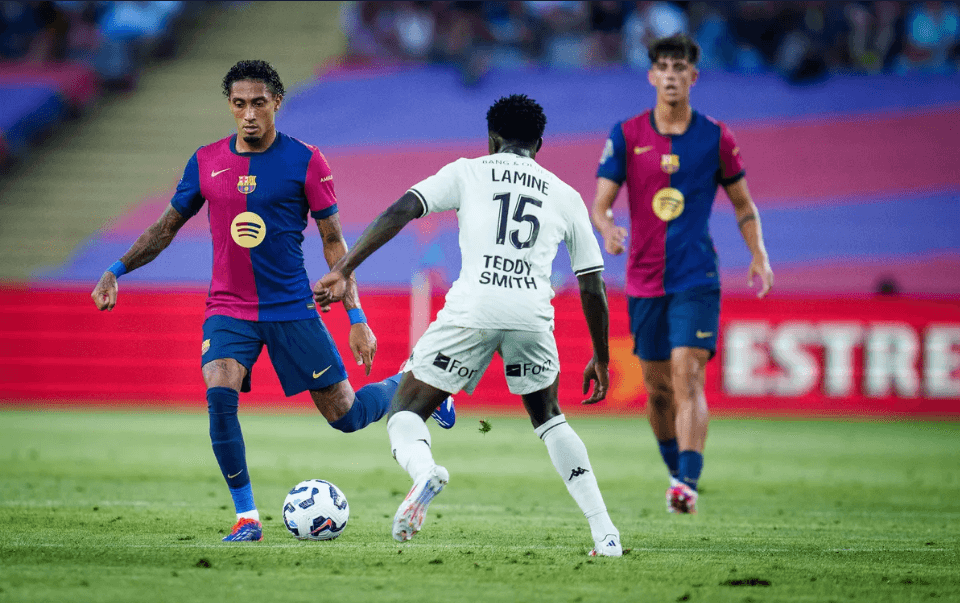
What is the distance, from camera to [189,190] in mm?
6145

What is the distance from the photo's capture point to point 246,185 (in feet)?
19.8

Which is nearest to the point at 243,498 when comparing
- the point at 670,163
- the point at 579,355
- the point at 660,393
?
the point at 660,393

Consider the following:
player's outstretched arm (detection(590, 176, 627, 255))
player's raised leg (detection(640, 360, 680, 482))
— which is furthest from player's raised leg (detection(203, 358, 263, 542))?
player's raised leg (detection(640, 360, 680, 482))

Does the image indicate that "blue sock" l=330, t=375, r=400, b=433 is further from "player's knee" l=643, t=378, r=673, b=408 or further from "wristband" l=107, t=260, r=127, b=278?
"player's knee" l=643, t=378, r=673, b=408

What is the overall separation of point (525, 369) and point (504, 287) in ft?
1.26

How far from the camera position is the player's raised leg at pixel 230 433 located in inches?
230

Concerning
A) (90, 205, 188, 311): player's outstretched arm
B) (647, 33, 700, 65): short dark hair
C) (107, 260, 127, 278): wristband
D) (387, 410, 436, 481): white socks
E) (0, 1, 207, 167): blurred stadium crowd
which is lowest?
(387, 410, 436, 481): white socks

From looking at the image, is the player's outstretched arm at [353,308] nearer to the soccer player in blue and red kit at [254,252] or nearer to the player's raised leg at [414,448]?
Answer: the soccer player in blue and red kit at [254,252]

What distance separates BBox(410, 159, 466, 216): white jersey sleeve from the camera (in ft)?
16.8

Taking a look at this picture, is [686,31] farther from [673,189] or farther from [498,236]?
[498,236]

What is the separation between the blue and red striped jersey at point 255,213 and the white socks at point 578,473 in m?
1.58

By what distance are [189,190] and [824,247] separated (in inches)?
716

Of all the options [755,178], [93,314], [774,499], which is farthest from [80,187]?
[774,499]

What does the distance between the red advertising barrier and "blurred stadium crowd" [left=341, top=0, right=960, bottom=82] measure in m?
8.87
